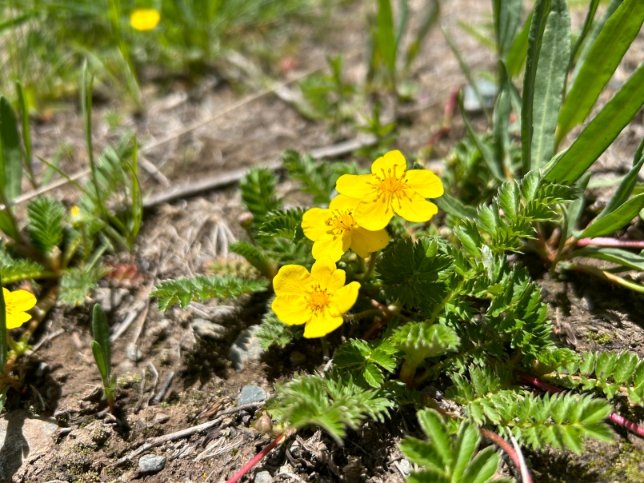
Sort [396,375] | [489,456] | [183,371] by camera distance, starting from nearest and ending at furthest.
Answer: [489,456]
[396,375]
[183,371]

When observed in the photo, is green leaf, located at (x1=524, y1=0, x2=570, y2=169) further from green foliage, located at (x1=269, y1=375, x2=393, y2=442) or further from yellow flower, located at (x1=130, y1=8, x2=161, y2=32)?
yellow flower, located at (x1=130, y1=8, x2=161, y2=32)

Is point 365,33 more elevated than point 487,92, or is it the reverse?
point 365,33

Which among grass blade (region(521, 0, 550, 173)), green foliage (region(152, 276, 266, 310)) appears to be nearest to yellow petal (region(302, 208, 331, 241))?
green foliage (region(152, 276, 266, 310))

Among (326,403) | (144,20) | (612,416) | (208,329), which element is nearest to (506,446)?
(612,416)

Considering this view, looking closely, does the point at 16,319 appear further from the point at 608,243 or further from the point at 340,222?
the point at 608,243

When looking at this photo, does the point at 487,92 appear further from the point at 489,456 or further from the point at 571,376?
the point at 489,456

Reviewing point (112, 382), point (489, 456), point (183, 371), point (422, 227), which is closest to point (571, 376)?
point (489, 456)

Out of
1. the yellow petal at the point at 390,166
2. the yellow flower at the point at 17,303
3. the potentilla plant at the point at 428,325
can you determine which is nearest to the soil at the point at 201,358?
the potentilla plant at the point at 428,325
